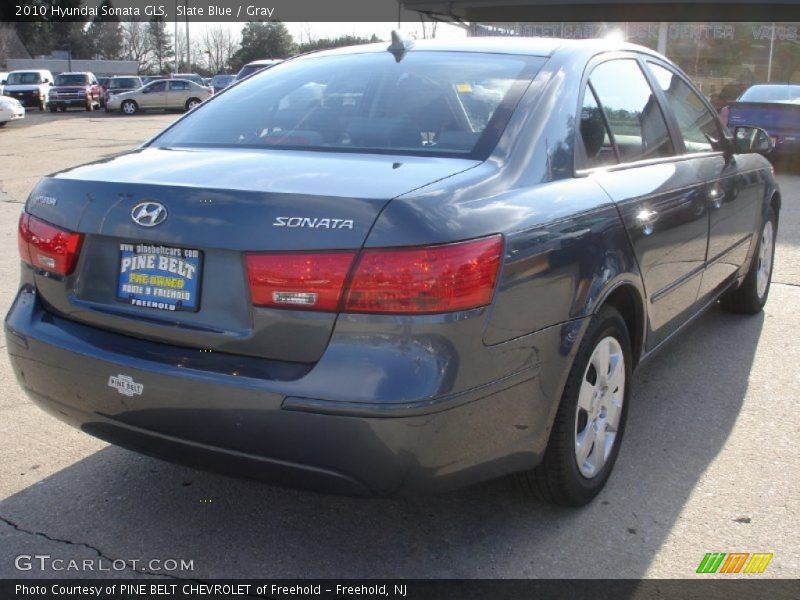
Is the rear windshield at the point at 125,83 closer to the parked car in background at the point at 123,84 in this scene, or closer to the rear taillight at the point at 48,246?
the parked car in background at the point at 123,84

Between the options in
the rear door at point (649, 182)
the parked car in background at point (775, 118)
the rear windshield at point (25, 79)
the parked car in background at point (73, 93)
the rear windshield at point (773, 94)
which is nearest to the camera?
the rear door at point (649, 182)

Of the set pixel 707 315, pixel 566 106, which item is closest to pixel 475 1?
pixel 707 315

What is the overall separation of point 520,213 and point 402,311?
0.56m

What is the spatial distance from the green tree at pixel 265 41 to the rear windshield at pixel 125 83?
3039 centimetres

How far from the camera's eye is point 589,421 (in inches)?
123

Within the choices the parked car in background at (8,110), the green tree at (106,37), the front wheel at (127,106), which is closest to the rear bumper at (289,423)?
the parked car in background at (8,110)

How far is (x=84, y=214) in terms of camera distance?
2.67 m

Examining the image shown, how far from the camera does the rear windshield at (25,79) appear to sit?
37656mm

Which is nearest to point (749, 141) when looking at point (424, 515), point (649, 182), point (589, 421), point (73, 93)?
point (649, 182)

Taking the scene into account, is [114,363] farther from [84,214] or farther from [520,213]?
[520,213]

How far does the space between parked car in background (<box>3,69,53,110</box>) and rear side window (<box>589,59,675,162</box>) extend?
37.2 metres

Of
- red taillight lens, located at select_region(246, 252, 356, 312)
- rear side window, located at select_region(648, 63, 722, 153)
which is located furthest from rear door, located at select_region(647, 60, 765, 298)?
red taillight lens, located at select_region(246, 252, 356, 312)

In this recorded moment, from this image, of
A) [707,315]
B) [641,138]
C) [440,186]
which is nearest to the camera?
[440,186]

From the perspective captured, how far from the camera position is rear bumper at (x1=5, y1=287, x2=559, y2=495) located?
2.33 meters
